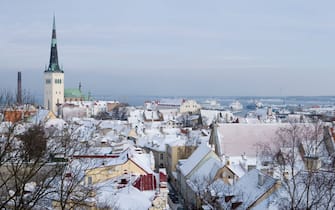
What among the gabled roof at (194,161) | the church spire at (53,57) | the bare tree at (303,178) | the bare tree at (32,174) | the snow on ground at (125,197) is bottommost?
the gabled roof at (194,161)

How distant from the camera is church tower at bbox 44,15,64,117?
11975 centimetres

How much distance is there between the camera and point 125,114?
116m

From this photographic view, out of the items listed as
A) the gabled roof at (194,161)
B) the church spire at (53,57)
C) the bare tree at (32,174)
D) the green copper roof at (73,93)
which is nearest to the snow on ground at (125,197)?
the bare tree at (32,174)

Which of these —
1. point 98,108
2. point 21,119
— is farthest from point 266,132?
point 98,108

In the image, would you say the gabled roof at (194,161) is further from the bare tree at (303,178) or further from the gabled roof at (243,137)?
the bare tree at (303,178)

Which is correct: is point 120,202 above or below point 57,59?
below

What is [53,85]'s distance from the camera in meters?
121

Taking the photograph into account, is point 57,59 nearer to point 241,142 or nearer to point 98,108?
point 98,108

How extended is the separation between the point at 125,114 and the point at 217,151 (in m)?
76.2

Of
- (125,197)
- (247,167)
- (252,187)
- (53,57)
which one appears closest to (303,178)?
(252,187)

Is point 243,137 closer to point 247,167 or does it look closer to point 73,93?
point 247,167

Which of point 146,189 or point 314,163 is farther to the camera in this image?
point 314,163

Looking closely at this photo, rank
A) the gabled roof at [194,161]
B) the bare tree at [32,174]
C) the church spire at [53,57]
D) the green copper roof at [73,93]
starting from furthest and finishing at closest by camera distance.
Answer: the green copper roof at [73,93], the church spire at [53,57], the gabled roof at [194,161], the bare tree at [32,174]

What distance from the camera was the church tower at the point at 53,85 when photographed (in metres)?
120
